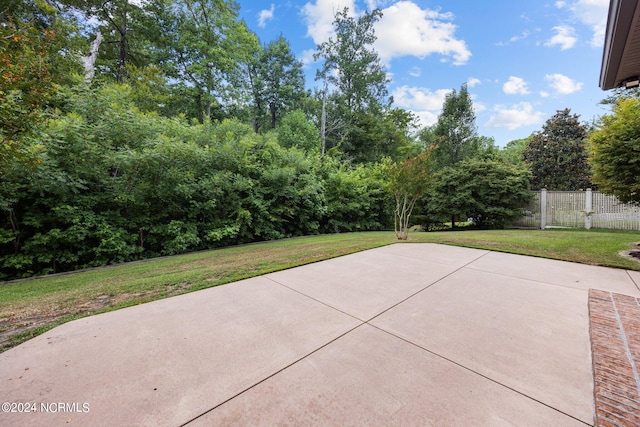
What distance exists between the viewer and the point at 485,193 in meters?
11.3

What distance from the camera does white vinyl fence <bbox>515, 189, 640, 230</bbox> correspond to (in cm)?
926

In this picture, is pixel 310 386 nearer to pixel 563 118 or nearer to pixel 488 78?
pixel 488 78

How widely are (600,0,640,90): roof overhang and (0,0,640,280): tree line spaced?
300 cm

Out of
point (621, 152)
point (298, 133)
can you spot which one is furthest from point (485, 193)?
point (298, 133)

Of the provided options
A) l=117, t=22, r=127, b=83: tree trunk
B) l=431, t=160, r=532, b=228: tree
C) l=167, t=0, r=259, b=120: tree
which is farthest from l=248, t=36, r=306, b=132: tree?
l=431, t=160, r=532, b=228: tree

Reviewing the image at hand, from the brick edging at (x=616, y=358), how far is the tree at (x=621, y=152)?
11.5 ft

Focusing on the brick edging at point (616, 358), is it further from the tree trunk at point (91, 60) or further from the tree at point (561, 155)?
the tree at point (561, 155)

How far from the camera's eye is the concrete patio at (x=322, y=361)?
4.26 feet

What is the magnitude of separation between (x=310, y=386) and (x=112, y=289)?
3.56m

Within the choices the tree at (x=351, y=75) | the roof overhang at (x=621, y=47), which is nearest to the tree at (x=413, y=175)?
the roof overhang at (x=621, y=47)

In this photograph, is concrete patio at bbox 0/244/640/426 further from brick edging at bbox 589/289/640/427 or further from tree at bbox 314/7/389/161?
tree at bbox 314/7/389/161

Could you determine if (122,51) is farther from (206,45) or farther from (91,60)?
(206,45)

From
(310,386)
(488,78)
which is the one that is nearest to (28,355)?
(310,386)

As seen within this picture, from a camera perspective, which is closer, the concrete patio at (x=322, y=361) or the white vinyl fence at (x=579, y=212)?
the concrete patio at (x=322, y=361)
